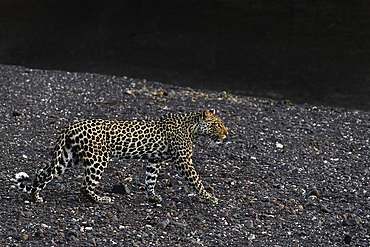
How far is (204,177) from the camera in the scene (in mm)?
8734

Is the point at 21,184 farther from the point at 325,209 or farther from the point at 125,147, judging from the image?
the point at 325,209

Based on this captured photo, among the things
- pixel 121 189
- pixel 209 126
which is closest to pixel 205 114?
pixel 209 126

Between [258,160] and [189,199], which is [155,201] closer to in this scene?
[189,199]

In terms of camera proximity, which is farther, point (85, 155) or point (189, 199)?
point (189, 199)

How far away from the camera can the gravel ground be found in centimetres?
712

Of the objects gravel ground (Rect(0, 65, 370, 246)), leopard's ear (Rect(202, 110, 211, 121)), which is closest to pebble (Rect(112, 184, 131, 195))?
gravel ground (Rect(0, 65, 370, 246))

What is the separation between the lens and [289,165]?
30.9 ft

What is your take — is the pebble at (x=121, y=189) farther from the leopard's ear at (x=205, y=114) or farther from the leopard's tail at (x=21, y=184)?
the leopard's ear at (x=205, y=114)

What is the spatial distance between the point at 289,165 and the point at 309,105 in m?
4.14

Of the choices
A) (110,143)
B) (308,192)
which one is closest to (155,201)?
(110,143)

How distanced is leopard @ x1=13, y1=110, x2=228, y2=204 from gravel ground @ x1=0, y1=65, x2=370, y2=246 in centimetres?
25

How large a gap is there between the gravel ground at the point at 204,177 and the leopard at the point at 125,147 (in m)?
0.25

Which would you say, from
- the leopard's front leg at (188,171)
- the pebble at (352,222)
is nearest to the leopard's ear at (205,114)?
the leopard's front leg at (188,171)

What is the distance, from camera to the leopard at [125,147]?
7223mm
